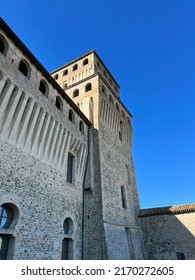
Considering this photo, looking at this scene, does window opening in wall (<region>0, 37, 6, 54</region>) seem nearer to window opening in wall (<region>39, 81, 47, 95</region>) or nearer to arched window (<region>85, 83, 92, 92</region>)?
window opening in wall (<region>39, 81, 47, 95</region>)

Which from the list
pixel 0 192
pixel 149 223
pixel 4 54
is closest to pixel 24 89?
pixel 4 54

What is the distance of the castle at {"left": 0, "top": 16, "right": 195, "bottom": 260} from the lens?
718 cm

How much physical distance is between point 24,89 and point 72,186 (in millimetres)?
5599

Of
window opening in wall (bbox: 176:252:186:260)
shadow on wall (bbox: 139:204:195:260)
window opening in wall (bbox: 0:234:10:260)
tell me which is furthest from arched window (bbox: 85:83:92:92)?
window opening in wall (bbox: 176:252:186:260)

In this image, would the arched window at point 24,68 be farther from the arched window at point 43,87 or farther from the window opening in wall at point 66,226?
the window opening in wall at point 66,226

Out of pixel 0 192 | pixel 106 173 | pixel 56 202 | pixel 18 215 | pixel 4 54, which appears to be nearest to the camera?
pixel 0 192

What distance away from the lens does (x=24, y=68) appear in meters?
9.30

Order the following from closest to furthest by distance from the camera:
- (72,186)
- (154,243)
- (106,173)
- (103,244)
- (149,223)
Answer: (103,244), (72,186), (106,173), (154,243), (149,223)

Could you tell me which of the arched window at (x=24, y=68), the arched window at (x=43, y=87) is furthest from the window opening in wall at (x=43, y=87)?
the arched window at (x=24, y=68)

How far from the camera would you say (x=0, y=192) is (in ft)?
21.0

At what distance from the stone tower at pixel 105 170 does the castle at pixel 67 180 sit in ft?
0.20

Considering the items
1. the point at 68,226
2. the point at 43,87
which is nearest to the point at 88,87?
the point at 43,87

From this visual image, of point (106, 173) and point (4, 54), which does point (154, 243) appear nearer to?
Answer: point (106, 173)

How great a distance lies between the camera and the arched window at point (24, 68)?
913 cm
